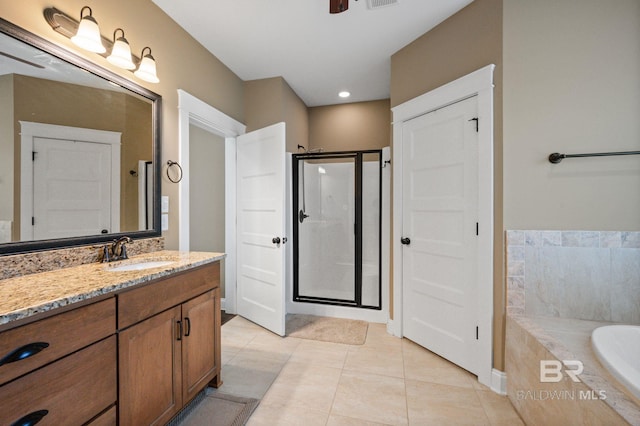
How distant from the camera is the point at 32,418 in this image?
2.79ft

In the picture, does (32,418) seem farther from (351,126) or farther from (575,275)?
(351,126)

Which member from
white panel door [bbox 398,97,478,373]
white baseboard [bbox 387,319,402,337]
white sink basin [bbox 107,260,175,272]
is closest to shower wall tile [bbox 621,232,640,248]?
white panel door [bbox 398,97,478,373]

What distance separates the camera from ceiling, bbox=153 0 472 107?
6.70 ft

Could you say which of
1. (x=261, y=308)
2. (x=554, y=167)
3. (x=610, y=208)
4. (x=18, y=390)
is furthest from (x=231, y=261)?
(x=610, y=208)

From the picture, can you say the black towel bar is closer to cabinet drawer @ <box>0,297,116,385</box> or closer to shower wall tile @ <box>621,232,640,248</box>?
shower wall tile @ <box>621,232,640,248</box>

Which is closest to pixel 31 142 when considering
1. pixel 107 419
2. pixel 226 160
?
pixel 107 419

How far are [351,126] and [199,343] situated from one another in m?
3.34

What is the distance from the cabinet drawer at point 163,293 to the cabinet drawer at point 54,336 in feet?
0.20

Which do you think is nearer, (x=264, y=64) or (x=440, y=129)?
(x=440, y=129)

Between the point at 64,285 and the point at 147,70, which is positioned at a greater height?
the point at 147,70

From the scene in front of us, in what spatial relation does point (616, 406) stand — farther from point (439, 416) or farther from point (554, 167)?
point (554, 167)

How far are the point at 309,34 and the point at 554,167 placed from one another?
2090 mm

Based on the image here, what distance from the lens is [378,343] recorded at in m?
2.52

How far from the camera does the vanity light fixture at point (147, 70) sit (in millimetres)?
1802
